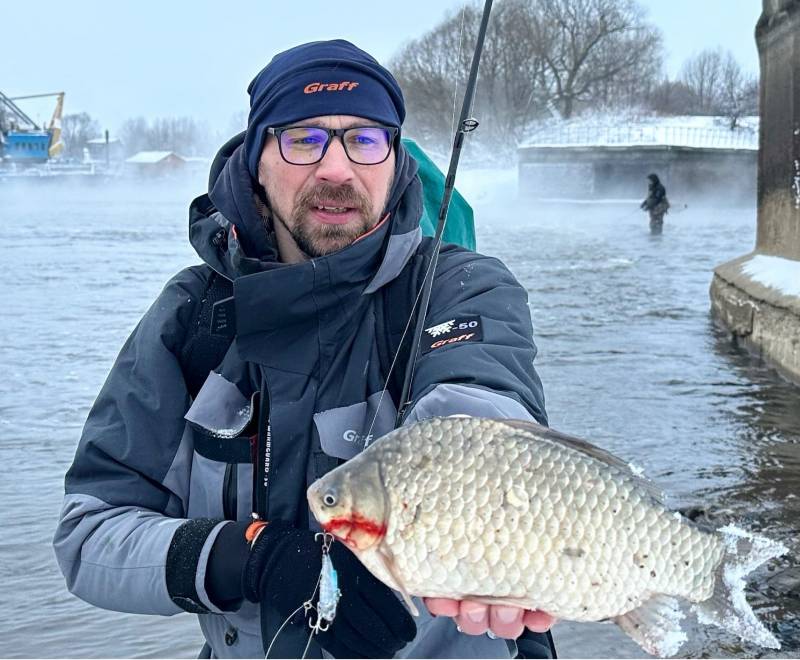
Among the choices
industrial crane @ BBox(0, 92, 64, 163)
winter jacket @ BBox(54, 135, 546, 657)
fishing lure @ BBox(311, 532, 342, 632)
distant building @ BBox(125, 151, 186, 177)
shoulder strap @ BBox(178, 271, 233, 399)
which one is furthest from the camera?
distant building @ BBox(125, 151, 186, 177)

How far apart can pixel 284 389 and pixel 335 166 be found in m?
0.61

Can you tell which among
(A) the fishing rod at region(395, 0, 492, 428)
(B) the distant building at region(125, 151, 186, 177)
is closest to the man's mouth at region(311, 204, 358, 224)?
(A) the fishing rod at region(395, 0, 492, 428)

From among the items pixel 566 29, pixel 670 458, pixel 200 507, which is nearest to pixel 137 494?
pixel 200 507

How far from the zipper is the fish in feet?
1.95

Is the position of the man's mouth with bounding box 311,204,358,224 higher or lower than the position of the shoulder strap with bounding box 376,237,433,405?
higher

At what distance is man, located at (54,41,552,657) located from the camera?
7.18ft

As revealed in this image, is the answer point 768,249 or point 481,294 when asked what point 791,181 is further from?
point 481,294

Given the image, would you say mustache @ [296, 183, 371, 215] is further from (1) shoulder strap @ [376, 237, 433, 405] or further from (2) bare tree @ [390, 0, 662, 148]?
(2) bare tree @ [390, 0, 662, 148]

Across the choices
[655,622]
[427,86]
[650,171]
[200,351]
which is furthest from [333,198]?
[427,86]

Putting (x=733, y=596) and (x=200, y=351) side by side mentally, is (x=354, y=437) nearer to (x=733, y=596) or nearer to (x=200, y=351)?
(x=200, y=351)

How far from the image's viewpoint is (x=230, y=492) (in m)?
2.42

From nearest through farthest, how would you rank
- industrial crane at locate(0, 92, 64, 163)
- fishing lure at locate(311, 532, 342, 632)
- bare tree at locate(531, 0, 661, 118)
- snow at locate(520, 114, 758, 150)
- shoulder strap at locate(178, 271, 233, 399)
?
fishing lure at locate(311, 532, 342, 632) < shoulder strap at locate(178, 271, 233, 399) < snow at locate(520, 114, 758, 150) < bare tree at locate(531, 0, 661, 118) < industrial crane at locate(0, 92, 64, 163)

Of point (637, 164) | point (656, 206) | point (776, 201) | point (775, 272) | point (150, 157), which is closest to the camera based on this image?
point (775, 272)

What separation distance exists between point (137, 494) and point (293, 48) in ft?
4.16
